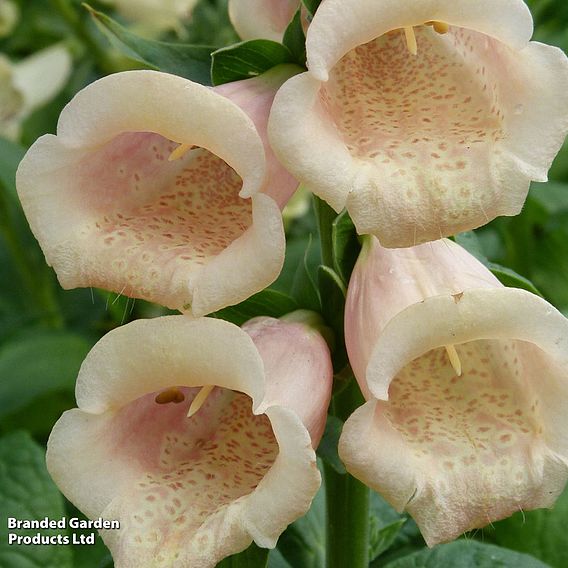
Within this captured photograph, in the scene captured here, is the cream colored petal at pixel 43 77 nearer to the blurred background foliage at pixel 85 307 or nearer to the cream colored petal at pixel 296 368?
the blurred background foliage at pixel 85 307

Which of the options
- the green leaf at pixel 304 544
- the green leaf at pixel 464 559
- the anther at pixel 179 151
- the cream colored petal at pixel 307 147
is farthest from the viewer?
the green leaf at pixel 304 544

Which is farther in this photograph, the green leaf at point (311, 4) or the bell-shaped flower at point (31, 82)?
the bell-shaped flower at point (31, 82)

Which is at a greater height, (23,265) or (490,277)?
(490,277)

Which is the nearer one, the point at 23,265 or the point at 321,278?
the point at 321,278


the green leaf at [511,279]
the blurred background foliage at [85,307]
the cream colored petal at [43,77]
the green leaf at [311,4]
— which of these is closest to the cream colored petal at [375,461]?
the blurred background foliage at [85,307]

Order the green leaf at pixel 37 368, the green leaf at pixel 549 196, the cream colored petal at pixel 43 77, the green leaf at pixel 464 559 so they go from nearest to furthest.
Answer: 1. the green leaf at pixel 464 559
2. the green leaf at pixel 37 368
3. the green leaf at pixel 549 196
4. the cream colored petal at pixel 43 77

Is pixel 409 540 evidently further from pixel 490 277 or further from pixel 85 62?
pixel 85 62

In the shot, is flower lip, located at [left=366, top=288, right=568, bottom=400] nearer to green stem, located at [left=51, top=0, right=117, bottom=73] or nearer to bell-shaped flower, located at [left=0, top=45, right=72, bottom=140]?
green stem, located at [left=51, top=0, right=117, bottom=73]

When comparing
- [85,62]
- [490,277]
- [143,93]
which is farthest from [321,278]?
[85,62]
